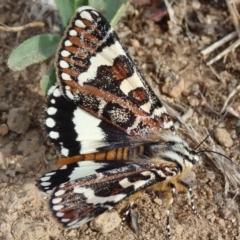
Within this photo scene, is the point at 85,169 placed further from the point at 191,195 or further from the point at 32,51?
the point at 32,51

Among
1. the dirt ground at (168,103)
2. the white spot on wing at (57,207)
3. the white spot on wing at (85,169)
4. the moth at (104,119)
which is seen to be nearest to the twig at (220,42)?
the dirt ground at (168,103)

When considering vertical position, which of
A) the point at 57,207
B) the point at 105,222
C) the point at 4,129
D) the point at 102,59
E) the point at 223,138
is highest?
the point at 102,59

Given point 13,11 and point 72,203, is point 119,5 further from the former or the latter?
point 72,203

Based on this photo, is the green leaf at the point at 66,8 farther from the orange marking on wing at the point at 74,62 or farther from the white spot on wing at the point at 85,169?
the white spot on wing at the point at 85,169

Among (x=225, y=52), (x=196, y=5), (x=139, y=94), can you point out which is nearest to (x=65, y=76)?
(x=139, y=94)

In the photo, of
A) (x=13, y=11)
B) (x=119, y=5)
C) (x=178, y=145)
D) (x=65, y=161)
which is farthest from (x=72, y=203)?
(x=13, y=11)

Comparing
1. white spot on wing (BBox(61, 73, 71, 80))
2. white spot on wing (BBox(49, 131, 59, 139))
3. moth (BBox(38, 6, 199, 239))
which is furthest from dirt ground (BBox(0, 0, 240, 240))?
white spot on wing (BBox(61, 73, 71, 80))
